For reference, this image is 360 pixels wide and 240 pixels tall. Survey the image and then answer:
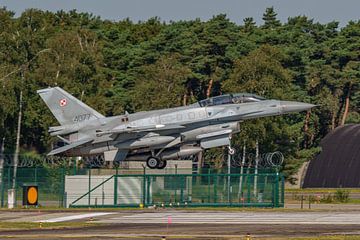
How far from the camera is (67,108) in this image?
212ft

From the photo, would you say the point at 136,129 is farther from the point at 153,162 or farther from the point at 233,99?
the point at 233,99

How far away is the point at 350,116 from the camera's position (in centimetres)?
11175

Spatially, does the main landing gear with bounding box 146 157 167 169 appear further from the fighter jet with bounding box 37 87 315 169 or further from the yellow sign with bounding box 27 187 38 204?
the yellow sign with bounding box 27 187 38 204

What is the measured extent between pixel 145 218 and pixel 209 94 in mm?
56858

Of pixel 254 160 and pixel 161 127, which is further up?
pixel 161 127

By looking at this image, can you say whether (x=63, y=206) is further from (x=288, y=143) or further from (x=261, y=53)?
(x=288, y=143)

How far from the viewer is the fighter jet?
58812 mm

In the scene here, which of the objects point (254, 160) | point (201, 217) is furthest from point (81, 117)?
point (254, 160)

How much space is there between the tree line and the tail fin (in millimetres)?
9693

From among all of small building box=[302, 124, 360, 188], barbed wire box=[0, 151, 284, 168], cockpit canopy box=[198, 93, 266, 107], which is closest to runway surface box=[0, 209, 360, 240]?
cockpit canopy box=[198, 93, 266, 107]

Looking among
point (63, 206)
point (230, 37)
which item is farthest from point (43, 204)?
point (230, 37)

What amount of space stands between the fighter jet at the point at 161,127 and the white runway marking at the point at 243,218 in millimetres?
9787

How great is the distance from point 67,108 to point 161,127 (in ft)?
23.5

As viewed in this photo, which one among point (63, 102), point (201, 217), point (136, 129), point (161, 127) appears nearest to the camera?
point (201, 217)
